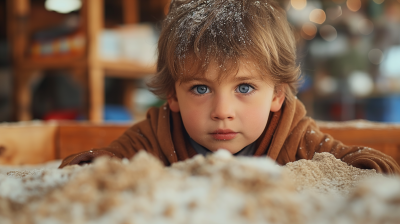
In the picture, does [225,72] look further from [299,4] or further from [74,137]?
[299,4]

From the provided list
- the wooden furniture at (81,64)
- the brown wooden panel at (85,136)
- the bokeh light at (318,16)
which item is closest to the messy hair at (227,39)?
the brown wooden panel at (85,136)

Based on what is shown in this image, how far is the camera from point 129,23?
2172 mm

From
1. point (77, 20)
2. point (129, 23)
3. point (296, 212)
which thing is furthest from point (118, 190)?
point (129, 23)

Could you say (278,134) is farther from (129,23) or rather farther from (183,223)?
(129,23)

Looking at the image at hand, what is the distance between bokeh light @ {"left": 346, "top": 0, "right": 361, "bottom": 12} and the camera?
2906mm

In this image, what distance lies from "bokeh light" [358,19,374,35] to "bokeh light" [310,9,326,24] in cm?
30

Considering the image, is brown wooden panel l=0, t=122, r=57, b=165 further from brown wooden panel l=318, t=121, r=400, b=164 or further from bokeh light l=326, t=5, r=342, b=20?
bokeh light l=326, t=5, r=342, b=20

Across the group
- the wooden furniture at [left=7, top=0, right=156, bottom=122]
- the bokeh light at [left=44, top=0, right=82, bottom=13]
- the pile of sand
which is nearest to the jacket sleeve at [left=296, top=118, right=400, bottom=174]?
the pile of sand

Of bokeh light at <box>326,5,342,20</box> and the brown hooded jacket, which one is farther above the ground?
Result: bokeh light at <box>326,5,342,20</box>

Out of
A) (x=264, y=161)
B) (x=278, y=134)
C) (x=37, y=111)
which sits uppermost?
(x=264, y=161)

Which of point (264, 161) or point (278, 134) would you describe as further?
point (278, 134)

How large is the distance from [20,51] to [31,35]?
0.33 feet

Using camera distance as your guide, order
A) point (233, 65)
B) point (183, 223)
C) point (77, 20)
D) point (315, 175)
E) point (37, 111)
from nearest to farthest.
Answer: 1. point (183, 223)
2. point (315, 175)
3. point (233, 65)
4. point (77, 20)
5. point (37, 111)

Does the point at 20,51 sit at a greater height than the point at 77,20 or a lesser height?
lesser
